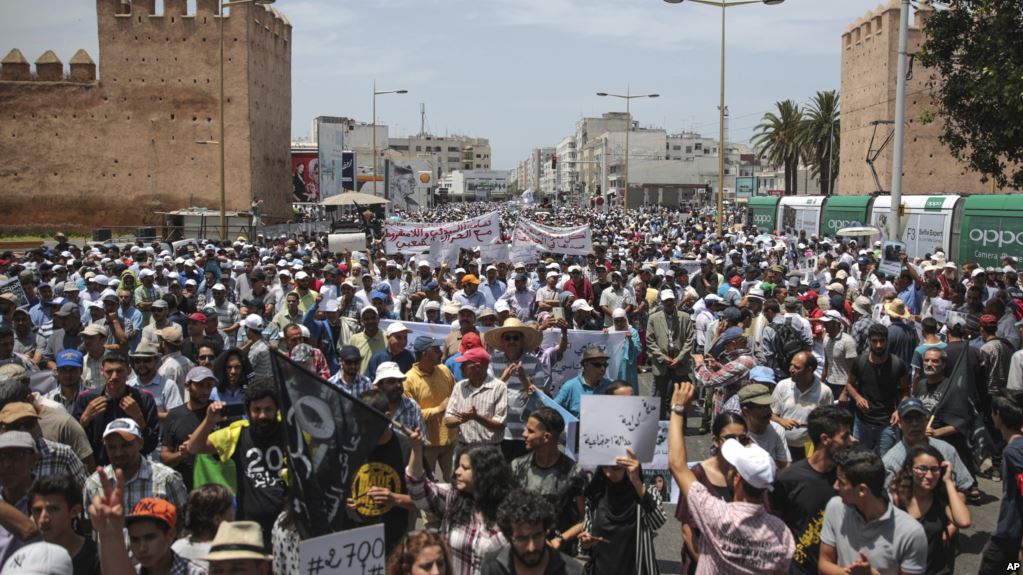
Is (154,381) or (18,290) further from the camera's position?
(18,290)

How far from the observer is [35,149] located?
47156mm

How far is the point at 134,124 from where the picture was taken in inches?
1845

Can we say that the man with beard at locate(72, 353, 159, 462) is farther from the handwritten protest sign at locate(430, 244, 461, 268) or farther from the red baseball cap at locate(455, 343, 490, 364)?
the handwritten protest sign at locate(430, 244, 461, 268)

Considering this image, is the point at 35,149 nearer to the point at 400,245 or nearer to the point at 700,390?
the point at 400,245

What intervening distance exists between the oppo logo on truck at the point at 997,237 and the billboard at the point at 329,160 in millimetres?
41321

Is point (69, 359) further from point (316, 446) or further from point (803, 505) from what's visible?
point (803, 505)

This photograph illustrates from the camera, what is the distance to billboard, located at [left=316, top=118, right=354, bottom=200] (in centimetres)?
5856

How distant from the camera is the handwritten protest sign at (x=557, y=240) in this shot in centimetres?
1789

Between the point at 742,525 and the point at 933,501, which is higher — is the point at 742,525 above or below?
above

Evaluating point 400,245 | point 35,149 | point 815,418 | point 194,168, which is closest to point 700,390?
point 815,418

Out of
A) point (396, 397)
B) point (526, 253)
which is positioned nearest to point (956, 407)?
point (396, 397)

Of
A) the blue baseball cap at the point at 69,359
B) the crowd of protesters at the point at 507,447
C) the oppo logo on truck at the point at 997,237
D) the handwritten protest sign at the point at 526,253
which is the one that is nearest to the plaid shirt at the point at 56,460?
the crowd of protesters at the point at 507,447

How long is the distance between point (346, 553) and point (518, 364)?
3.07 metres

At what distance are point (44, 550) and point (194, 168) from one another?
1807 inches
